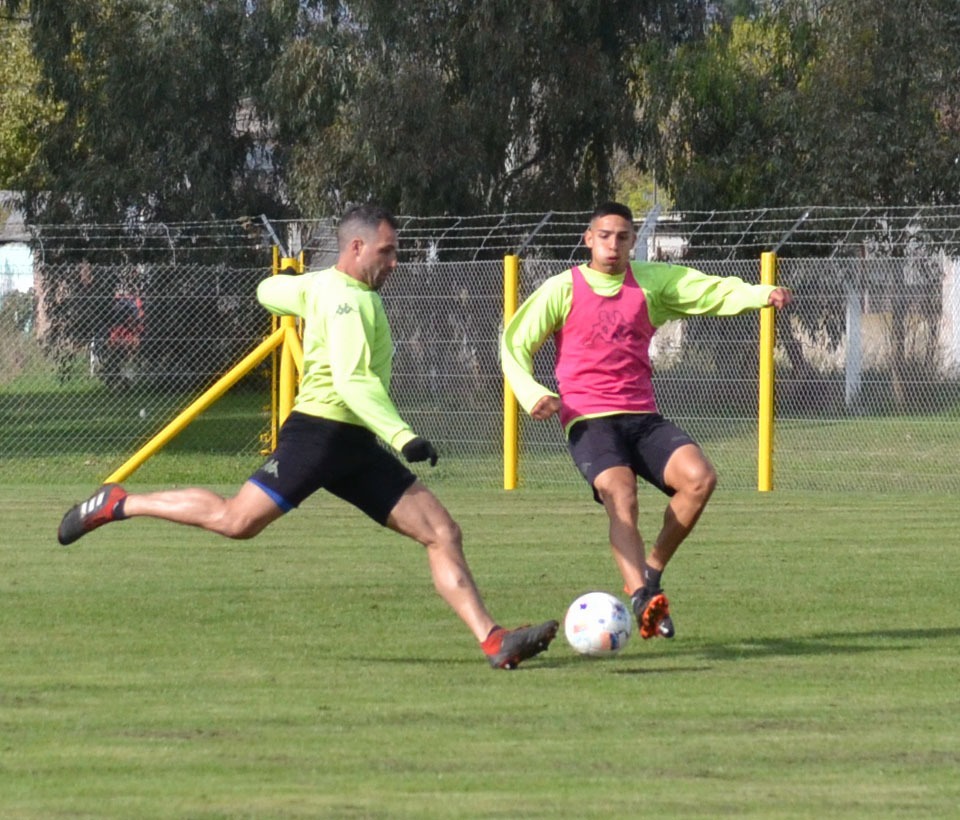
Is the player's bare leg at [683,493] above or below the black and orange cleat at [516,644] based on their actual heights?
above

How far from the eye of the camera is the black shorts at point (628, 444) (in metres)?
8.55

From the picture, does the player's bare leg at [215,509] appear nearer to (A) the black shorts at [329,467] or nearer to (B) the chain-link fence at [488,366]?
(A) the black shorts at [329,467]

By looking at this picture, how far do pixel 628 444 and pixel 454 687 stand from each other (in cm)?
186

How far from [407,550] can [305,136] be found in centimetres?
1633

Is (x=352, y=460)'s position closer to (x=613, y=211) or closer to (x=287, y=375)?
(x=613, y=211)

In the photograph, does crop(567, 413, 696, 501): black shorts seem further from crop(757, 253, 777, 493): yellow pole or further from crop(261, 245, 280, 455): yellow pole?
A: crop(261, 245, 280, 455): yellow pole

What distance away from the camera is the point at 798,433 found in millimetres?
17141

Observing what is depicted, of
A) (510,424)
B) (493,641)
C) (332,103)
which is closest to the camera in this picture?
(493,641)

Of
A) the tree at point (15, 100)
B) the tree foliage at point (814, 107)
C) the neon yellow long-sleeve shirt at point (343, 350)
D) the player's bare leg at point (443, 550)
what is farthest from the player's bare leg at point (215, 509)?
the tree at point (15, 100)

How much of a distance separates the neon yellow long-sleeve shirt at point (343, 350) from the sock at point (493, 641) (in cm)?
93

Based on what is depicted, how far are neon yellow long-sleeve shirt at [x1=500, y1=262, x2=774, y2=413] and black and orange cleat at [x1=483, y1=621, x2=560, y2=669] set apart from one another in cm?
141

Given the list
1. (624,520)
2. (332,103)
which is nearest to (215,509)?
(624,520)

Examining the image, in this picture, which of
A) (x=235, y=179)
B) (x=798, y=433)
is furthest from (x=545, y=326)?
(x=235, y=179)

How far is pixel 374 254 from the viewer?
7.73 metres
